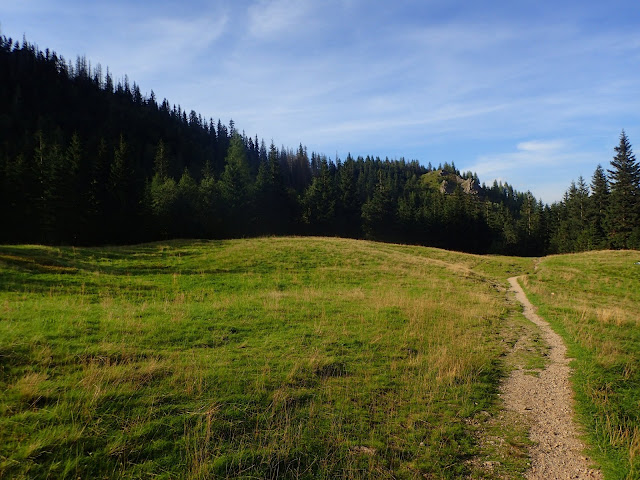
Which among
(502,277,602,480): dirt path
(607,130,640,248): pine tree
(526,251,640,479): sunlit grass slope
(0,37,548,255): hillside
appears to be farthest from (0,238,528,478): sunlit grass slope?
(607,130,640,248): pine tree

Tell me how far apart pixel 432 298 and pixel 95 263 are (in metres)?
23.6

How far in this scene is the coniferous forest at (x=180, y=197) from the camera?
46344mm

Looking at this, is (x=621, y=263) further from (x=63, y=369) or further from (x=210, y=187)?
(x=210, y=187)

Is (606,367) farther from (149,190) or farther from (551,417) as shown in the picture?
(149,190)

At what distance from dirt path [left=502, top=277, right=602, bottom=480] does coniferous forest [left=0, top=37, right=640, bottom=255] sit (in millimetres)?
53937

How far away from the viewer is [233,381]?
7.42 metres

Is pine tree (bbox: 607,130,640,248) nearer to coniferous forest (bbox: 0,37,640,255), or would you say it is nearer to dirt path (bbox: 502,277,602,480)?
coniferous forest (bbox: 0,37,640,255)

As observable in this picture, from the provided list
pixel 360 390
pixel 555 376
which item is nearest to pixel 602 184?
pixel 555 376

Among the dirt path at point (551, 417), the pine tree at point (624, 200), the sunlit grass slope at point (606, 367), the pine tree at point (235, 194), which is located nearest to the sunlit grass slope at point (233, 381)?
the dirt path at point (551, 417)

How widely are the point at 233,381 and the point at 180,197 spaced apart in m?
53.4

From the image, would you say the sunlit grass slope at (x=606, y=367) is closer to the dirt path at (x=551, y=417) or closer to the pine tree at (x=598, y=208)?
the dirt path at (x=551, y=417)

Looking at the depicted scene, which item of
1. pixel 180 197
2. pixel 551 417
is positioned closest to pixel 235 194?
pixel 180 197

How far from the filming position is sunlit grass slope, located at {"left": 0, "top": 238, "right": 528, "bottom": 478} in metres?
5.02

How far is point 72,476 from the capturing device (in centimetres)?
437
